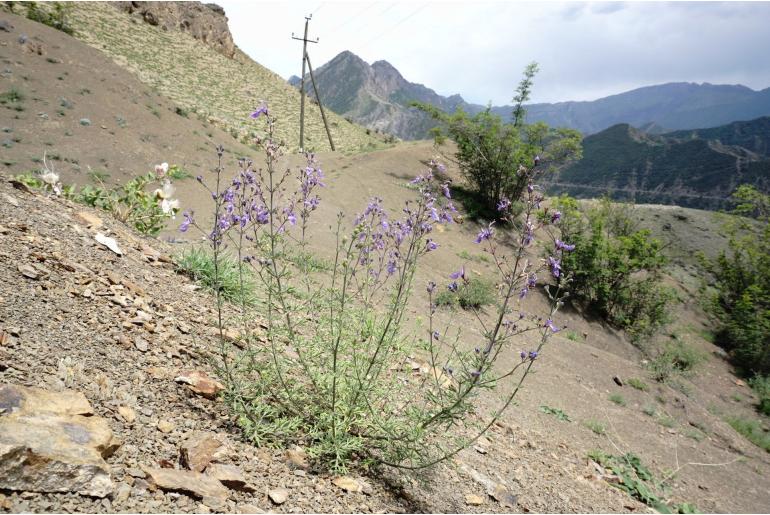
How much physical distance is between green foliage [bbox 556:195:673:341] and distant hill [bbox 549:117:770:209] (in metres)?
21.2

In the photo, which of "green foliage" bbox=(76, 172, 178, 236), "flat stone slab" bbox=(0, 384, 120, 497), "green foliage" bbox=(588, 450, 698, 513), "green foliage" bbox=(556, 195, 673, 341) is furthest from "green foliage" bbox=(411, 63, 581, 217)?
"flat stone slab" bbox=(0, 384, 120, 497)

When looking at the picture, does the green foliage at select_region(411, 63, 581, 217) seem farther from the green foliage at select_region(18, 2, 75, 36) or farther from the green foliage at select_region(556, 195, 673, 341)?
the green foliage at select_region(18, 2, 75, 36)

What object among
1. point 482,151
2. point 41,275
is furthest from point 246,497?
point 482,151

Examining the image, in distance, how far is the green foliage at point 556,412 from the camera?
5.16m

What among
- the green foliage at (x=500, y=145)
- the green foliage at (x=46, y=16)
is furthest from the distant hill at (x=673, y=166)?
the green foliage at (x=46, y=16)

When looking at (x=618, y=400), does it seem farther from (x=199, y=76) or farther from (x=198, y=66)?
(x=198, y=66)

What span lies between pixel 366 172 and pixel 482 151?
16.2 ft

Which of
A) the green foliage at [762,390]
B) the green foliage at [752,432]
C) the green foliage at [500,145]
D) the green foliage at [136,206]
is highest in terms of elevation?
the green foliage at [500,145]

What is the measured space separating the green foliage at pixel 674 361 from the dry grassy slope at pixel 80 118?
1238 cm

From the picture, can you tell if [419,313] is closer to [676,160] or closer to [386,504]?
[386,504]

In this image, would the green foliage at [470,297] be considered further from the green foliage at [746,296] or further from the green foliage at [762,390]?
the green foliage at [746,296]

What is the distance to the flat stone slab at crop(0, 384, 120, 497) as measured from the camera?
142cm

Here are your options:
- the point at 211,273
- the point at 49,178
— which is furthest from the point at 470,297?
the point at 49,178

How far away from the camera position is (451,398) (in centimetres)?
238
